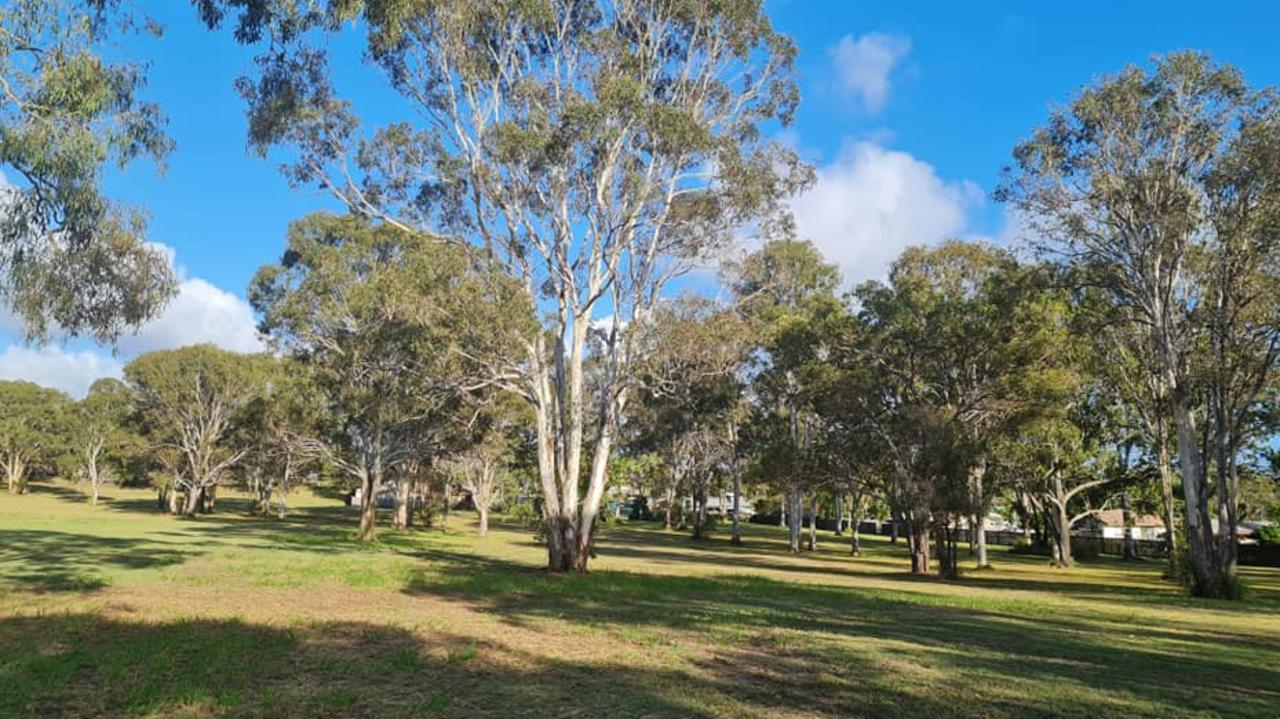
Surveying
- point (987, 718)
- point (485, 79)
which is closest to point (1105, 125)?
point (485, 79)

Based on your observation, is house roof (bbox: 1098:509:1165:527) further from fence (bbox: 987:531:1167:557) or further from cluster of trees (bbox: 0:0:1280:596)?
cluster of trees (bbox: 0:0:1280:596)

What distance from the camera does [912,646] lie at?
458 inches

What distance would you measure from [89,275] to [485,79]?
1290cm

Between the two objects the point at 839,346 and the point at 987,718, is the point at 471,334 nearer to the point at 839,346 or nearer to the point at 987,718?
the point at 839,346

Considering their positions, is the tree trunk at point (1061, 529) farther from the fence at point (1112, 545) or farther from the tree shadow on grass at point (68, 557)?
the tree shadow on grass at point (68, 557)

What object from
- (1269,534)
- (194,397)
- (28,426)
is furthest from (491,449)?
(28,426)

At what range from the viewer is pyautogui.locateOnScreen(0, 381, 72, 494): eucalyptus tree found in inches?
3118

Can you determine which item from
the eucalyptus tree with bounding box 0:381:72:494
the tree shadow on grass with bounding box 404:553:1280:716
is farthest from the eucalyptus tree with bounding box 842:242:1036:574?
the eucalyptus tree with bounding box 0:381:72:494

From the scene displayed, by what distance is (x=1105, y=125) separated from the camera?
24.3 m

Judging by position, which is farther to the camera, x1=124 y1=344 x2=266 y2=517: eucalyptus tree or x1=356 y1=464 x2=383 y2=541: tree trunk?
x1=124 y1=344 x2=266 y2=517: eucalyptus tree

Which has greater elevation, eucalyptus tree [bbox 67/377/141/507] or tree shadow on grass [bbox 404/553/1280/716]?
eucalyptus tree [bbox 67/377/141/507]

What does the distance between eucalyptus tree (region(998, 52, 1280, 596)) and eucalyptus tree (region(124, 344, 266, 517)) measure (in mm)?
50930

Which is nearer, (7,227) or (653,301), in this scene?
(7,227)

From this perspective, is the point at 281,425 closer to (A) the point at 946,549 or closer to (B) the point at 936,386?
(B) the point at 936,386
